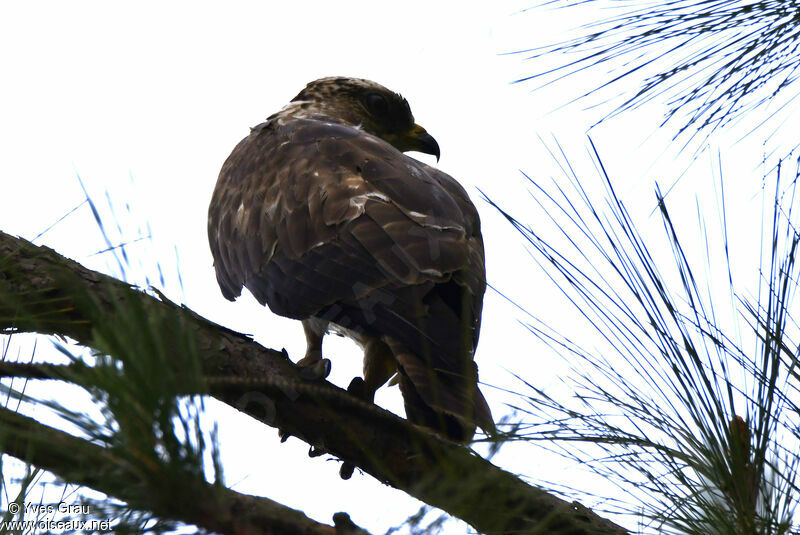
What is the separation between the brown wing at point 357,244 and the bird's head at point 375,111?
1.21 metres

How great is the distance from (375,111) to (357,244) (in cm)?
269

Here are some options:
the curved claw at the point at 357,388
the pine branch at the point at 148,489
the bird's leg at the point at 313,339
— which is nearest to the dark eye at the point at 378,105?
the bird's leg at the point at 313,339

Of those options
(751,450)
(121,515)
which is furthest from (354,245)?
(121,515)

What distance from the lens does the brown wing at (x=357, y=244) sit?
10.0 feet

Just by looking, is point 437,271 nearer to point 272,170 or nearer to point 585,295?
point 585,295

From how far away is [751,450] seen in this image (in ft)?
6.79

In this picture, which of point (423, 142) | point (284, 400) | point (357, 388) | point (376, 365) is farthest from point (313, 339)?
point (423, 142)

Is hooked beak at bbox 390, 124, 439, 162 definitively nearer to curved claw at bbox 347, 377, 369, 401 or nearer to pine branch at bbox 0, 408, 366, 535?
curved claw at bbox 347, 377, 369, 401

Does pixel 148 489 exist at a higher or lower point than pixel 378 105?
lower

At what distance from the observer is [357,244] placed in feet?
11.1

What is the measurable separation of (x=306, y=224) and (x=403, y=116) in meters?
2.42

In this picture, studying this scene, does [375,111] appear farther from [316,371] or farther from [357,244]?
[316,371]

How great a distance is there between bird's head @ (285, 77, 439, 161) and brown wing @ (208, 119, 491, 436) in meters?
1.21

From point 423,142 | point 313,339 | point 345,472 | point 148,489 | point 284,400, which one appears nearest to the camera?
point 148,489
